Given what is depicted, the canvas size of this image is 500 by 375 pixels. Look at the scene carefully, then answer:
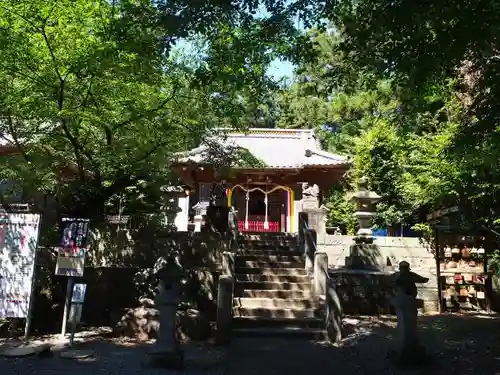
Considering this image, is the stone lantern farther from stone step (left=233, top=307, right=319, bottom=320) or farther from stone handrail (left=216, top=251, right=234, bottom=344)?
stone handrail (left=216, top=251, right=234, bottom=344)

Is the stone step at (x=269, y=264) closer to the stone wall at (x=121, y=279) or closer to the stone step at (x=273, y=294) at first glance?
the stone wall at (x=121, y=279)

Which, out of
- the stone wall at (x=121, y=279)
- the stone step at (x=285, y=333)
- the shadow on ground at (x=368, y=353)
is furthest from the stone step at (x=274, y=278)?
the stone step at (x=285, y=333)

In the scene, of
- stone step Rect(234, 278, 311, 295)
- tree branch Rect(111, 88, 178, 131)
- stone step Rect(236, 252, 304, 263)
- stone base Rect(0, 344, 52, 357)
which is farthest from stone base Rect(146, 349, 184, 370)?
stone step Rect(236, 252, 304, 263)

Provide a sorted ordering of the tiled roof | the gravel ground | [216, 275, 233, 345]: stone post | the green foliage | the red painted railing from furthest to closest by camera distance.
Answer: the green foliage → the red painted railing → the tiled roof → [216, 275, 233, 345]: stone post → the gravel ground

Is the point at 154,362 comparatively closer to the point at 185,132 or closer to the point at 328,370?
the point at 328,370

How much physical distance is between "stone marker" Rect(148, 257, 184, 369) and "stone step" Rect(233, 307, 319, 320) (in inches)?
132

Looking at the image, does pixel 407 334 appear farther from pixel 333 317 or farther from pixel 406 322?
pixel 333 317

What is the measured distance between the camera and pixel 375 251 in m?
15.2

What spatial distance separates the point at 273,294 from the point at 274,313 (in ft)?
2.49

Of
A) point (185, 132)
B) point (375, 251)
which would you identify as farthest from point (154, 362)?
point (375, 251)

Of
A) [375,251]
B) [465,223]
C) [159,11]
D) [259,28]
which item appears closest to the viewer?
[159,11]

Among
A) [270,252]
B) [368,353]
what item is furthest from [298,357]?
[270,252]

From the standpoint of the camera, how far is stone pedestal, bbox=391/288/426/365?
747 cm

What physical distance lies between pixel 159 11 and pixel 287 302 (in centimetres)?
772
